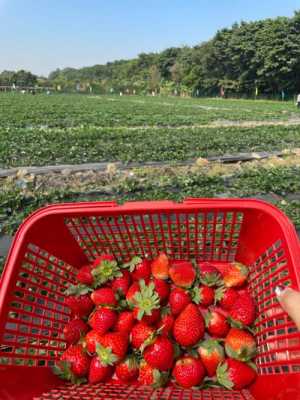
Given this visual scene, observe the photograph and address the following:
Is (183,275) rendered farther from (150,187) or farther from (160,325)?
(150,187)

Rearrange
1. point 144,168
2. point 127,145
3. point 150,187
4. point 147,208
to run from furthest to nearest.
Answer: point 127,145 → point 144,168 → point 150,187 → point 147,208

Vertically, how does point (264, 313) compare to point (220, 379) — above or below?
above

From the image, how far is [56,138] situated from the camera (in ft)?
35.1

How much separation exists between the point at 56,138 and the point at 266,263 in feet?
31.6

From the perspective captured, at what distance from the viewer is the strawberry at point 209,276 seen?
1.85 m

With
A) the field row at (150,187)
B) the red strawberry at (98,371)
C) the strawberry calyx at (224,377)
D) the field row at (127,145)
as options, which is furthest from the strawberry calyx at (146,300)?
the field row at (127,145)

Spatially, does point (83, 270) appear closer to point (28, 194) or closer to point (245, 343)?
point (245, 343)

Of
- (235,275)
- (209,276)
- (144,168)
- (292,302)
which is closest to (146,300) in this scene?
(209,276)

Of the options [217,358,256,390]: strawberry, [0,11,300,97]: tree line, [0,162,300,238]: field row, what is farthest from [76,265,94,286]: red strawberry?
[0,11,300,97]: tree line

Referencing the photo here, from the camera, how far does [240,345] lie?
159cm

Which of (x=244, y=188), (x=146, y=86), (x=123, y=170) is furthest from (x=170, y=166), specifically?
(x=146, y=86)

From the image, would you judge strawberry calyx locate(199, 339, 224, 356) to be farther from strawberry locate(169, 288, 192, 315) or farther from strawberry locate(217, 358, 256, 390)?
strawberry locate(169, 288, 192, 315)

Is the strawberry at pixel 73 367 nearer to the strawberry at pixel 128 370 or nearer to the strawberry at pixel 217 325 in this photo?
the strawberry at pixel 128 370

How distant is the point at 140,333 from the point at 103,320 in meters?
0.19
